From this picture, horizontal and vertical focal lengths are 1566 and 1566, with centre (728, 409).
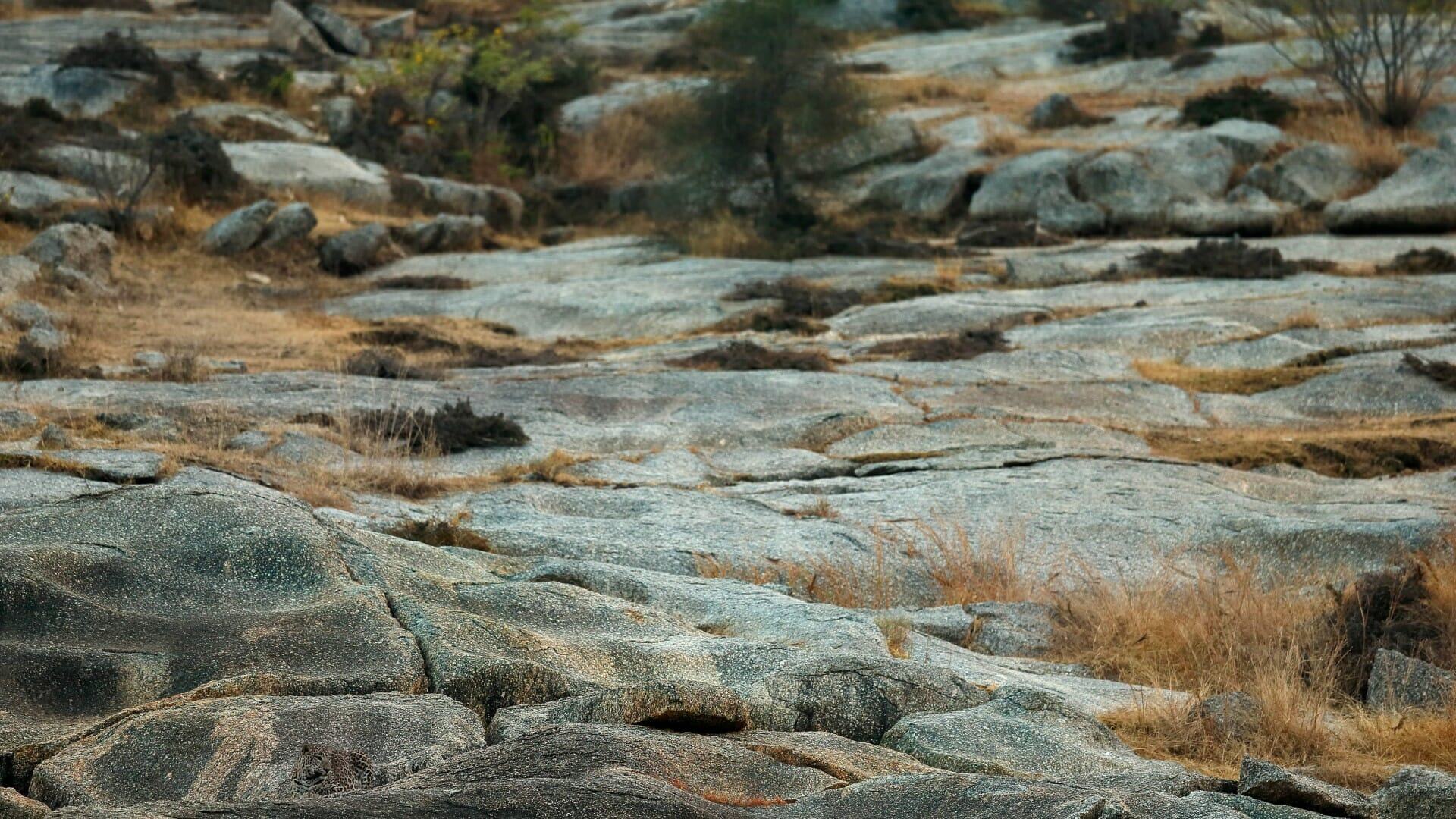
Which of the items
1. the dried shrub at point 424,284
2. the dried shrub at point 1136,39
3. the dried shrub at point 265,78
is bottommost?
the dried shrub at point 424,284

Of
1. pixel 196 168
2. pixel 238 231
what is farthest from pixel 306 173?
pixel 238 231

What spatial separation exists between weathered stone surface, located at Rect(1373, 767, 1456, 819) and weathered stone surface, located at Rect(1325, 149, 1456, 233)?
15.5 meters

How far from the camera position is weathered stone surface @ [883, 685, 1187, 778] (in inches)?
152

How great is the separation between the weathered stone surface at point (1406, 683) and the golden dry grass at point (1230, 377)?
5648 millimetres

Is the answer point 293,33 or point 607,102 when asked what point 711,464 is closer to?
point 607,102

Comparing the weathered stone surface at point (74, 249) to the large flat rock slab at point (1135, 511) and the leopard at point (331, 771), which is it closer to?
the large flat rock slab at point (1135, 511)

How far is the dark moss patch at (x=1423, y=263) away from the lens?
1512cm

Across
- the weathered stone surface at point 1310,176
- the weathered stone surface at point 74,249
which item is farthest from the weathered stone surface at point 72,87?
the weathered stone surface at point 1310,176

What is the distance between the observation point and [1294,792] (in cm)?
319

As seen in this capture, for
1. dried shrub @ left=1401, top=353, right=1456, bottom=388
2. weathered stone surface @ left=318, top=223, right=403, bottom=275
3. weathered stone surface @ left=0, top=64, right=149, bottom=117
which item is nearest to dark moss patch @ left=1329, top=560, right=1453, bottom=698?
dried shrub @ left=1401, top=353, right=1456, bottom=388

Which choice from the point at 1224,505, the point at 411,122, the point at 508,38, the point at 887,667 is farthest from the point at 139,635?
the point at 508,38

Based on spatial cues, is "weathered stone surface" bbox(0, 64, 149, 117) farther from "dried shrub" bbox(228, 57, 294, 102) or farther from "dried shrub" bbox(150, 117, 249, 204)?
"dried shrub" bbox(150, 117, 249, 204)

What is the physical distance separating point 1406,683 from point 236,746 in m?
4.19

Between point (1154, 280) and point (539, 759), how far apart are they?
527 inches
